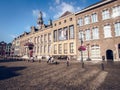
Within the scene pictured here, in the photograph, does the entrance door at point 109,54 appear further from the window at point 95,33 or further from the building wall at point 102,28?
the window at point 95,33

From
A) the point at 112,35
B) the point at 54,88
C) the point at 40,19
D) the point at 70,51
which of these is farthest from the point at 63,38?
the point at 40,19

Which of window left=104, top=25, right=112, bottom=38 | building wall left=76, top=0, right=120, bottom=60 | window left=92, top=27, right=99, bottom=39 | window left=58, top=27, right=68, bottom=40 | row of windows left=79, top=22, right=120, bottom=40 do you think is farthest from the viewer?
window left=58, top=27, right=68, bottom=40

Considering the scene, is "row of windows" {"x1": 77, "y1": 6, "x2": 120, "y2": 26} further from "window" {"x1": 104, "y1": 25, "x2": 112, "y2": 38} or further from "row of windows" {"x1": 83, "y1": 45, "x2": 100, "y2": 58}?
"row of windows" {"x1": 83, "y1": 45, "x2": 100, "y2": 58}

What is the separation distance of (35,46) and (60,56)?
2000 cm

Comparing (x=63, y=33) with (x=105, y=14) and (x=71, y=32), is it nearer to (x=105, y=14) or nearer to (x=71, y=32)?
(x=71, y=32)

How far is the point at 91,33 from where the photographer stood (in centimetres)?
2661

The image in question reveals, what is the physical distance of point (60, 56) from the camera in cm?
3497

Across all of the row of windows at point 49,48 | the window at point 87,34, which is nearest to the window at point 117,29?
the window at point 87,34

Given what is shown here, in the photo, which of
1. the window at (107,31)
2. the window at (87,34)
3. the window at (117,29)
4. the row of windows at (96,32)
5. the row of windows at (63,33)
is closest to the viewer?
the window at (117,29)

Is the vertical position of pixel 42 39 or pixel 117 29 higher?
pixel 42 39

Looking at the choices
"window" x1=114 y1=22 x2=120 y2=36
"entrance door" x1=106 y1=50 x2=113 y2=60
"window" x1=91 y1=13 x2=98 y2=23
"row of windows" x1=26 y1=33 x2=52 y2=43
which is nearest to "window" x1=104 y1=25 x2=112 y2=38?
"window" x1=114 y1=22 x2=120 y2=36

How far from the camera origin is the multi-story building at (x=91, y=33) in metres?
22.7

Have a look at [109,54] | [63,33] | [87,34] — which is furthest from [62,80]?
[63,33]

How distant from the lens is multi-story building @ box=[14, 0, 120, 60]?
74.6 feet
